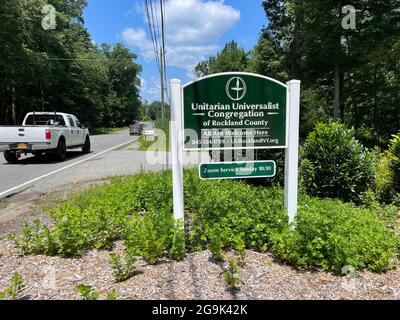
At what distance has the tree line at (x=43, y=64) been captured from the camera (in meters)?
28.8

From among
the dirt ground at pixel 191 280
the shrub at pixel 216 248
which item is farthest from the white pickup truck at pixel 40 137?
the shrub at pixel 216 248

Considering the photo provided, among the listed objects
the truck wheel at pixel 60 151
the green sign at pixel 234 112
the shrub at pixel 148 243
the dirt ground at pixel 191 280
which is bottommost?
the dirt ground at pixel 191 280

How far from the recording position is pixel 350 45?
62.2 feet

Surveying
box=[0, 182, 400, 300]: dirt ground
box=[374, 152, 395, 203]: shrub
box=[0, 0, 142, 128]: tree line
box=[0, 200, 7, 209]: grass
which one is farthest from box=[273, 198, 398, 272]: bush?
box=[0, 0, 142, 128]: tree line

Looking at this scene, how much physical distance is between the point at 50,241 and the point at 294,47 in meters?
26.4

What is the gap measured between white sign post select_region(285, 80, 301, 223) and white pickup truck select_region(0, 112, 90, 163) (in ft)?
35.0

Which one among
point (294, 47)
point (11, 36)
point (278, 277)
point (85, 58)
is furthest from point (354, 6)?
point (85, 58)

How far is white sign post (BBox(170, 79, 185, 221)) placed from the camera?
4.12 m

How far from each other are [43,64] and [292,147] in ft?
113

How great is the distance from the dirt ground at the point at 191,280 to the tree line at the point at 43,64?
29.4m

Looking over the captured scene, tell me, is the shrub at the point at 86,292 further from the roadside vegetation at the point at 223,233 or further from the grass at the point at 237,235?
the grass at the point at 237,235

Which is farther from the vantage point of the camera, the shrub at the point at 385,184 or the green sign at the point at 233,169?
the shrub at the point at 385,184

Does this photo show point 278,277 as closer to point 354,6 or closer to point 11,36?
point 354,6

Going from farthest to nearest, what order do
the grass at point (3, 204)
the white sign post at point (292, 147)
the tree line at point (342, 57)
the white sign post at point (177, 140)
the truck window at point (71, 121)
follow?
the tree line at point (342, 57) < the truck window at point (71, 121) < the grass at point (3, 204) < the white sign post at point (292, 147) < the white sign post at point (177, 140)
